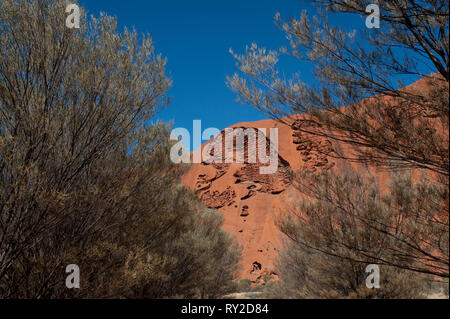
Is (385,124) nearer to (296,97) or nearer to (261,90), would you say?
(296,97)

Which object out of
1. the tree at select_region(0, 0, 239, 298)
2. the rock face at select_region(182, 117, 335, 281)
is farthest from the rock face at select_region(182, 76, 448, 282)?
the tree at select_region(0, 0, 239, 298)

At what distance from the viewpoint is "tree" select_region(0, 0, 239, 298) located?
4359 millimetres

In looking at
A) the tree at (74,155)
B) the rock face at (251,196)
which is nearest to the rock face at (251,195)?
the rock face at (251,196)

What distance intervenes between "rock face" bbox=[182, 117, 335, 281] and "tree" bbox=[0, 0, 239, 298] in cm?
2250

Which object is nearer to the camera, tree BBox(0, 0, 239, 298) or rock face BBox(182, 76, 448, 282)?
tree BBox(0, 0, 239, 298)

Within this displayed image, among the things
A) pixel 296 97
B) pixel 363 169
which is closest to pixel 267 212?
pixel 363 169

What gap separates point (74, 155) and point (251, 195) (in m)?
28.7

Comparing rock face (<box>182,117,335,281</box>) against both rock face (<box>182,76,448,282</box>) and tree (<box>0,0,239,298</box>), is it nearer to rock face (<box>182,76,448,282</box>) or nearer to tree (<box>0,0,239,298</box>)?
rock face (<box>182,76,448,282</box>)

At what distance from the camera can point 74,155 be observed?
5.00 metres

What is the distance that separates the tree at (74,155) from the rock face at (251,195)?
2250cm

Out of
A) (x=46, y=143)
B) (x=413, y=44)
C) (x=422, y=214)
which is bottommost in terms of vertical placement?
(x=422, y=214)

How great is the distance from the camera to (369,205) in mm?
6367

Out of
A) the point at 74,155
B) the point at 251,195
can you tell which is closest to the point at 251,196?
the point at 251,195

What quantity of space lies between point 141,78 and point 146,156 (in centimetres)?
164
